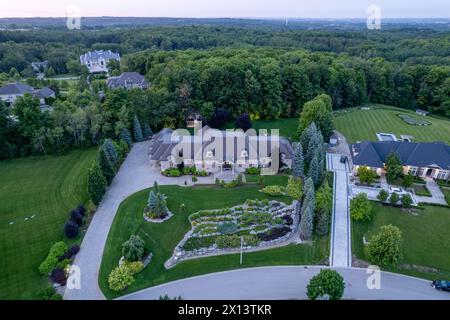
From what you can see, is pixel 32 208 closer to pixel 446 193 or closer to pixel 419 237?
pixel 419 237

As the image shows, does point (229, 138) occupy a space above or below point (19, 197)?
above

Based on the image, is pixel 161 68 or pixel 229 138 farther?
pixel 161 68

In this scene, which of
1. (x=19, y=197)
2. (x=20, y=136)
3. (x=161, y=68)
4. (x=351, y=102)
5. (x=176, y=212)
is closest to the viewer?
(x=176, y=212)

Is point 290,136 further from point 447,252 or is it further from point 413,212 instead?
point 447,252

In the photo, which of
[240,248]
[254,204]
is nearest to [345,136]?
[254,204]

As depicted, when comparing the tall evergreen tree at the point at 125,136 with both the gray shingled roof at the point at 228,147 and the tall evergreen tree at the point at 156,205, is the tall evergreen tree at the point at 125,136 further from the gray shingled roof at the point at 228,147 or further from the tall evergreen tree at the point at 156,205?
the tall evergreen tree at the point at 156,205

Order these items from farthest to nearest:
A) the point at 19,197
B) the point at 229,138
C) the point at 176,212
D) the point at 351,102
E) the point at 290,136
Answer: the point at 351,102 < the point at 290,136 < the point at 229,138 < the point at 19,197 < the point at 176,212

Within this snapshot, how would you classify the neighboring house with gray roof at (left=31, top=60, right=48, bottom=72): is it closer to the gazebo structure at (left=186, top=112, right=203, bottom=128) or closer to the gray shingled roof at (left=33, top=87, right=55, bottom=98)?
the gray shingled roof at (left=33, top=87, right=55, bottom=98)
